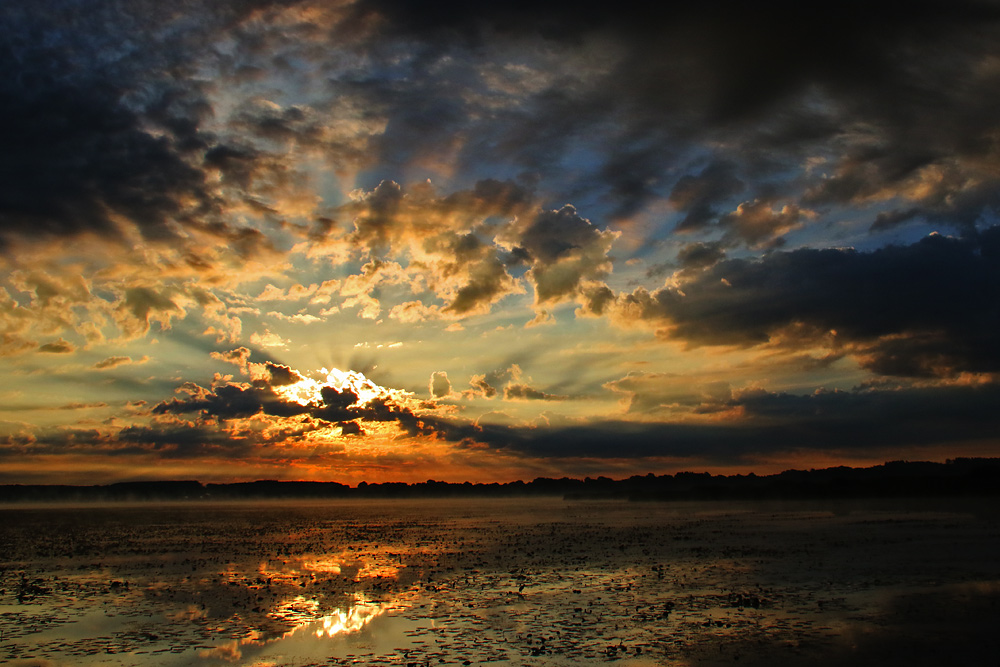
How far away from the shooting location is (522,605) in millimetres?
26094

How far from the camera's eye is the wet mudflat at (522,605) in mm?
18984

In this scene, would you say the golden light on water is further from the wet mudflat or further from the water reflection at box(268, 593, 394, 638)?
the wet mudflat

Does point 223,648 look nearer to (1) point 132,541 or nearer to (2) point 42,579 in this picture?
(2) point 42,579

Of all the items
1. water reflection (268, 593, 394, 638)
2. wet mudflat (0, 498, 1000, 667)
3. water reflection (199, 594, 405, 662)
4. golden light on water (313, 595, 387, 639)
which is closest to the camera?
wet mudflat (0, 498, 1000, 667)

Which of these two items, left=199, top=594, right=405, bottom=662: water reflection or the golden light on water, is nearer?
left=199, top=594, right=405, bottom=662: water reflection

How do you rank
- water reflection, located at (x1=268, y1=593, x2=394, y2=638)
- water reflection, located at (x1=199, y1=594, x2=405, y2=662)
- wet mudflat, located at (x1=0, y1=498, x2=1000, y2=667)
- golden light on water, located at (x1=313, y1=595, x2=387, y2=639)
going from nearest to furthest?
1. wet mudflat, located at (x1=0, y1=498, x2=1000, y2=667)
2. water reflection, located at (x1=199, y1=594, x2=405, y2=662)
3. golden light on water, located at (x1=313, y1=595, x2=387, y2=639)
4. water reflection, located at (x1=268, y1=593, x2=394, y2=638)

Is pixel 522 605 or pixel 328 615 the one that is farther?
pixel 522 605

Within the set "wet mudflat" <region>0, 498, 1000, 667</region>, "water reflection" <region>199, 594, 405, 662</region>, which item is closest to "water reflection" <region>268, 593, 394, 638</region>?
"water reflection" <region>199, 594, 405, 662</region>

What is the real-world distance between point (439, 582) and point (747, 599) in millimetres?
14881

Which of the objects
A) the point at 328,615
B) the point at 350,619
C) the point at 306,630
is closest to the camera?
the point at 306,630

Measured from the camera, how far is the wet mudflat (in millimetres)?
18984

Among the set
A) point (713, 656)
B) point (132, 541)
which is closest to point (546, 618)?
point (713, 656)

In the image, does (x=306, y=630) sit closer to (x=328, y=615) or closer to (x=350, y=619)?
(x=350, y=619)

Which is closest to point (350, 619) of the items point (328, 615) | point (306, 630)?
point (328, 615)
